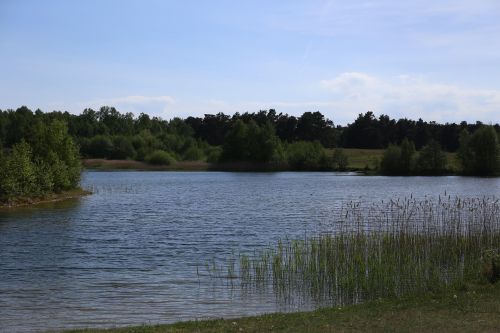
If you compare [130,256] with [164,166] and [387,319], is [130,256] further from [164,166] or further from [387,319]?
[164,166]

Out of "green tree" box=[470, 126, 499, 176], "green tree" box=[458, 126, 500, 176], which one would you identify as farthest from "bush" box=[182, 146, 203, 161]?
"green tree" box=[470, 126, 499, 176]

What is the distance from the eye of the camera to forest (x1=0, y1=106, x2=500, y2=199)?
183 ft

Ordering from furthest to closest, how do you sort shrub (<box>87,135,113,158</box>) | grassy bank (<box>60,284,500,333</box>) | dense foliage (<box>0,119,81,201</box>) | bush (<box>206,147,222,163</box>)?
shrub (<box>87,135,113,158</box>) → bush (<box>206,147,222,163</box>) → dense foliage (<box>0,119,81,201</box>) → grassy bank (<box>60,284,500,333</box>)

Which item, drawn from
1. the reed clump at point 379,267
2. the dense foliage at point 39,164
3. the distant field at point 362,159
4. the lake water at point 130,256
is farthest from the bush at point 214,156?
the reed clump at point 379,267

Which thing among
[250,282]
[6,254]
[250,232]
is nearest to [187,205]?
[250,232]

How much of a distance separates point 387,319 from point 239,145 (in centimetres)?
13027

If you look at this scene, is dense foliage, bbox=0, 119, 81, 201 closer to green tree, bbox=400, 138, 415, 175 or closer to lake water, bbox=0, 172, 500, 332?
lake water, bbox=0, 172, 500, 332

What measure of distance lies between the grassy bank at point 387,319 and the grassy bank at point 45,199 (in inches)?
1522

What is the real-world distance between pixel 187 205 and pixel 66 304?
34.8m

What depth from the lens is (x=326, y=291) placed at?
675 inches

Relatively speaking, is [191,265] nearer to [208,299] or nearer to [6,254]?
[208,299]

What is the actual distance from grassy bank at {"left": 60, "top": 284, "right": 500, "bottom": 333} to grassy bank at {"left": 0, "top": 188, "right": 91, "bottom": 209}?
3866cm

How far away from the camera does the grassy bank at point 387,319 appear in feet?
36.5

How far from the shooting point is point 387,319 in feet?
38.9
